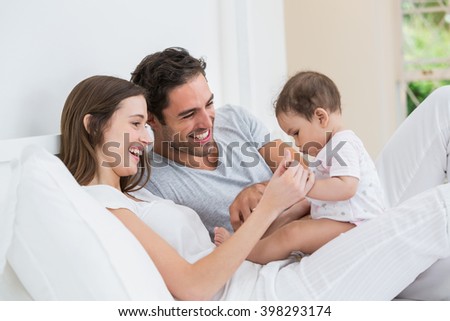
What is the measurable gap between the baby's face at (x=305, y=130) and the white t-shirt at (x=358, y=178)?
4cm

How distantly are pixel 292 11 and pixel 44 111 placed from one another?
11.0ft

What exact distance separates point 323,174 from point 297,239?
0.22m

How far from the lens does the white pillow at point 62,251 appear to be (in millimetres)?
1349

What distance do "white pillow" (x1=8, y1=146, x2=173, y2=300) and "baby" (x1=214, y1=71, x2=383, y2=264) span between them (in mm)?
541

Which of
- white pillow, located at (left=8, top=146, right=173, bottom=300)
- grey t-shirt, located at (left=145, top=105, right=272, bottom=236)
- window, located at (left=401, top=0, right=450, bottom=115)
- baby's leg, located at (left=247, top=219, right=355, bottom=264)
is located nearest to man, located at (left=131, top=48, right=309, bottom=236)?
grey t-shirt, located at (left=145, top=105, right=272, bottom=236)

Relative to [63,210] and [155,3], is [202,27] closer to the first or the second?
[155,3]

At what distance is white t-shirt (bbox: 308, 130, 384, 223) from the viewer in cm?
184

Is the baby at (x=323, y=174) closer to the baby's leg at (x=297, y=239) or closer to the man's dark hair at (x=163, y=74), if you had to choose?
the baby's leg at (x=297, y=239)

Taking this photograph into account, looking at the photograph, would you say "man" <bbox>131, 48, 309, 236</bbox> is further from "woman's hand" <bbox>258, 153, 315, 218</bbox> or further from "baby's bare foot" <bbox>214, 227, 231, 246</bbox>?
"woman's hand" <bbox>258, 153, 315, 218</bbox>

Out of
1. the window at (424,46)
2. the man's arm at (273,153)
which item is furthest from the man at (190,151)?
the window at (424,46)

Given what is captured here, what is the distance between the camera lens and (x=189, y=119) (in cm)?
218

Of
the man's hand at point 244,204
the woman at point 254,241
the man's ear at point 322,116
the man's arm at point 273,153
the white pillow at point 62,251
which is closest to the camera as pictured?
the white pillow at point 62,251

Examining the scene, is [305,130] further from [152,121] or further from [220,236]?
[152,121]
